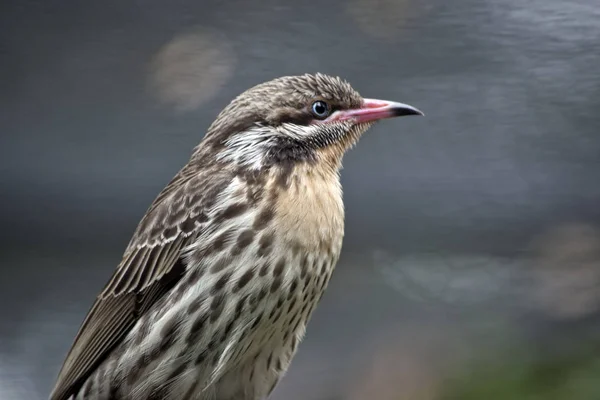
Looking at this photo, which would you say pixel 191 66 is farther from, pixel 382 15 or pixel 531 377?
pixel 531 377

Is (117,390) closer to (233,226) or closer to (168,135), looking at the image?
(233,226)

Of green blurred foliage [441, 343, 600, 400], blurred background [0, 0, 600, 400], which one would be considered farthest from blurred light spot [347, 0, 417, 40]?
green blurred foliage [441, 343, 600, 400]

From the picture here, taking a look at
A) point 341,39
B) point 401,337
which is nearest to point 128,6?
point 341,39

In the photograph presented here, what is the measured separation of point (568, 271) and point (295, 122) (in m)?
1.89

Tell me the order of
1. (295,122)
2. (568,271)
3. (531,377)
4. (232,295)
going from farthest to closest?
(568,271) → (531,377) → (295,122) → (232,295)

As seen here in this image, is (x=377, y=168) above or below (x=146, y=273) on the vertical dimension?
below

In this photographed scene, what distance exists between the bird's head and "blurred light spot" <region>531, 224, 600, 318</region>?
1.51 metres

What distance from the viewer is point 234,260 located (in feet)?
10.5

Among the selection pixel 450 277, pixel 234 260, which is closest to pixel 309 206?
pixel 234 260

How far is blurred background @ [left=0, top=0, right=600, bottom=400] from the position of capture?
4328 mm

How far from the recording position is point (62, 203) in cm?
459

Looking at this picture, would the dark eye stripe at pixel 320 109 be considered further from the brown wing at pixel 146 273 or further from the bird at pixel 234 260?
the brown wing at pixel 146 273

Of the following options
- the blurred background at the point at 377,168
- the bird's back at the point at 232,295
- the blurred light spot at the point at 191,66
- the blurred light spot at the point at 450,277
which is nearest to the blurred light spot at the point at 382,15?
the blurred background at the point at 377,168

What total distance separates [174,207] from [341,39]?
1343 millimetres
